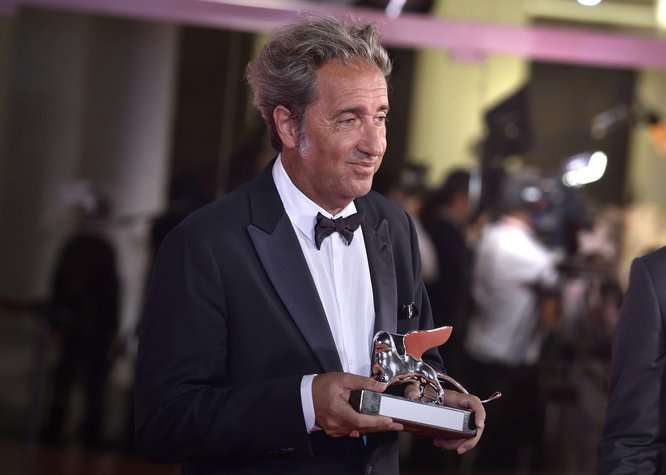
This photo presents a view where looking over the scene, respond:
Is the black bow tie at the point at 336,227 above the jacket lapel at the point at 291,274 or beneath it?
above

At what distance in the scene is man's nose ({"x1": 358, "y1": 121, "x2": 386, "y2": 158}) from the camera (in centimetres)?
191

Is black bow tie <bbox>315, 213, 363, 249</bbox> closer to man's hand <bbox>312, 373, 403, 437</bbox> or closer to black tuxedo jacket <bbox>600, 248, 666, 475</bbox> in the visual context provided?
man's hand <bbox>312, 373, 403, 437</bbox>

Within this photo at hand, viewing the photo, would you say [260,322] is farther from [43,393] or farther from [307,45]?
[43,393]

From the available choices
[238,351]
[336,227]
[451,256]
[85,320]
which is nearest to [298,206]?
[336,227]

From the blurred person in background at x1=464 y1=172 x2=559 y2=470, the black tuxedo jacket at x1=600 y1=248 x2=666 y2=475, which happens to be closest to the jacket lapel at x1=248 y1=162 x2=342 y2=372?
the black tuxedo jacket at x1=600 y1=248 x2=666 y2=475

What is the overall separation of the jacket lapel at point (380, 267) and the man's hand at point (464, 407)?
17cm

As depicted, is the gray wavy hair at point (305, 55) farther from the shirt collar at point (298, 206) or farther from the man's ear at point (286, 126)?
the shirt collar at point (298, 206)

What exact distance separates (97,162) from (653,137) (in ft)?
9.67

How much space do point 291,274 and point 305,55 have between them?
39 cm

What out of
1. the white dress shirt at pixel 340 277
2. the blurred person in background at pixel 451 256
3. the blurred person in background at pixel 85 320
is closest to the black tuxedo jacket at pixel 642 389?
the white dress shirt at pixel 340 277

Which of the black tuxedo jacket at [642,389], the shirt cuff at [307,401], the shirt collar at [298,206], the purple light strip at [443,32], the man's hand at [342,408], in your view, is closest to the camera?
the man's hand at [342,408]

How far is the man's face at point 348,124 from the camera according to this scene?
191cm

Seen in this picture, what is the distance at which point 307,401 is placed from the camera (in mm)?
1784

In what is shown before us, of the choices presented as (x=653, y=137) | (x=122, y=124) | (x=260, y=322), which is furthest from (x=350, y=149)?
(x=653, y=137)
